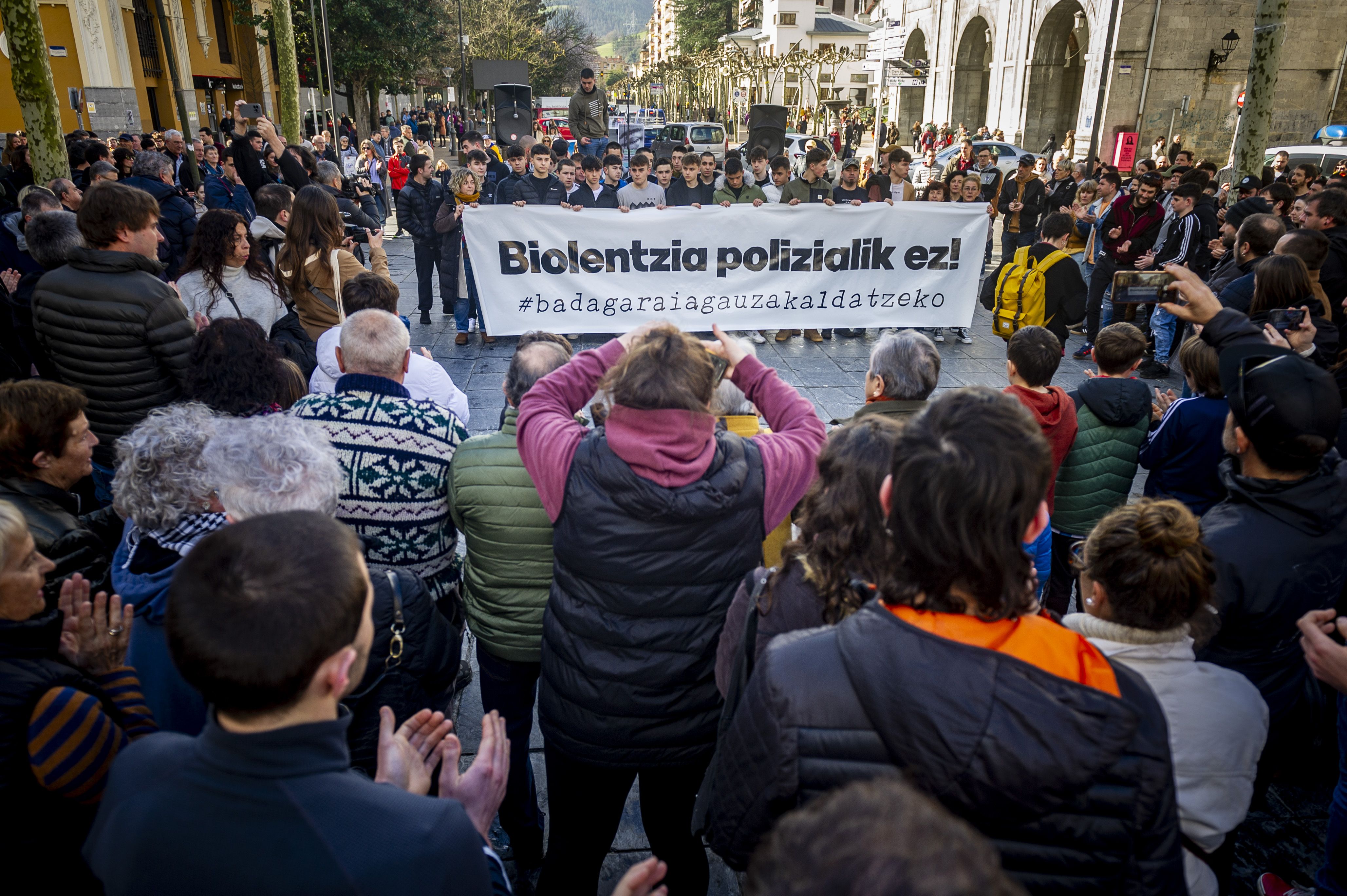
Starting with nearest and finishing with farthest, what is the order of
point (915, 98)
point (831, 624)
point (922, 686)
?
point (922, 686), point (831, 624), point (915, 98)

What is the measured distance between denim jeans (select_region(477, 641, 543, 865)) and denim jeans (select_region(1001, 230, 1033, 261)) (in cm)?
916

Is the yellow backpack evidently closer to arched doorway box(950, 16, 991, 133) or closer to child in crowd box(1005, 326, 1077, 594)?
child in crowd box(1005, 326, 1077, 594)

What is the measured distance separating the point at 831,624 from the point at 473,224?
6551 mm

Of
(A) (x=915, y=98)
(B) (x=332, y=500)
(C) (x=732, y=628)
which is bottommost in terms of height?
(C) (x=732, y=628)

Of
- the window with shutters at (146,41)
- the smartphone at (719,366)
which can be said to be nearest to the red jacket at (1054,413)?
the smartphone at (719,366)

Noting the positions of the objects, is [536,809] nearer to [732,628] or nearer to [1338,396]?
[732,628]

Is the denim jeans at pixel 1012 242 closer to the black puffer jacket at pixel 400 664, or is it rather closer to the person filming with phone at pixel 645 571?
the person filming with phone at pixel 645 571

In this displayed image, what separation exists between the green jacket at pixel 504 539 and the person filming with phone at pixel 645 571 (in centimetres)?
25

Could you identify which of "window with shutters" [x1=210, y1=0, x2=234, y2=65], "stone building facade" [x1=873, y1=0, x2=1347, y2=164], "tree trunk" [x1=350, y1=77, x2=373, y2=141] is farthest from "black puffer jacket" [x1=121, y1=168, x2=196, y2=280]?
"window with shutters" [x1=210, y1=0, x2=234, y2=65]

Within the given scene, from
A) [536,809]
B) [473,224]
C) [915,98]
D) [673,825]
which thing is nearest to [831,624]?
[673,825]

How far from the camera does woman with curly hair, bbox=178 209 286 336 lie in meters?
4.36

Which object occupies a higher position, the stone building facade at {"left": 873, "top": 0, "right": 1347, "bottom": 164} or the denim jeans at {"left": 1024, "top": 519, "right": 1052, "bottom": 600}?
the stone building facade at {"left": 873, "top": 0, "right": 1347, "bottom": 164}

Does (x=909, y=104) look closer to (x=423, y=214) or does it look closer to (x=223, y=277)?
(x=423, y=214)

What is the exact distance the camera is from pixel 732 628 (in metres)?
2.00
